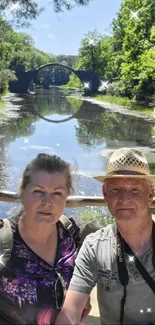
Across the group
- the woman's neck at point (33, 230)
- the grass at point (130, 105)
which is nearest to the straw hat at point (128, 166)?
the woman's neck at point (33, 230)

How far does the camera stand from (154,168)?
1119 centimetres

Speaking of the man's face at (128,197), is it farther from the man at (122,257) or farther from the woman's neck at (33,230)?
the woman's neck at (33,230)

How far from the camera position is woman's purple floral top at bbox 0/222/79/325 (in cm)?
157

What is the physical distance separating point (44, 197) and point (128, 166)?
32cm

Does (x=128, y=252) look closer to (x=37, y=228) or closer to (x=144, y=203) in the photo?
(x=144, y=203)

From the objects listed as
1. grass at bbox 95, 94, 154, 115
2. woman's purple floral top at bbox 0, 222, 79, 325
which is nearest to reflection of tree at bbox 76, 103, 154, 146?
grass at bbox 95, 94, 154, 115

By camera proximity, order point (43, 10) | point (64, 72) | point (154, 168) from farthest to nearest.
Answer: point (64, 72), point (154, 168), point (43, 10)

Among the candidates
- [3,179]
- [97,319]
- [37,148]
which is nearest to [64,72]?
[37,148]

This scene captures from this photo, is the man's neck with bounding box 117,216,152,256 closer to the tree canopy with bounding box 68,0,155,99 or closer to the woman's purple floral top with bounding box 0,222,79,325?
the woman's purple floral top with bounding box 0,222,79,325

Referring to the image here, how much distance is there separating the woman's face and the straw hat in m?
0.17

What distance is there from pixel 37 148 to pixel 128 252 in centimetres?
1376

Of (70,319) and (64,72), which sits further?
(64,72)

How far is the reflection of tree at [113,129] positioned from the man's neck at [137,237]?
47.3 feet

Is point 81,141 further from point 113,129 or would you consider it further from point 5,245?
point 5,245
